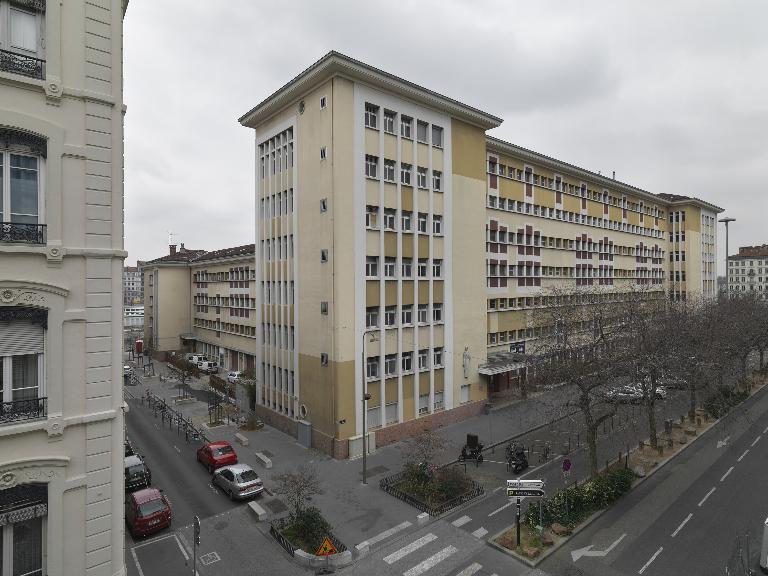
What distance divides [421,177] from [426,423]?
17695mm

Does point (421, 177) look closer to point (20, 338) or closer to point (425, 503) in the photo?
point (425, 503)

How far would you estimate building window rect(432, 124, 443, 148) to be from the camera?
33.6 m

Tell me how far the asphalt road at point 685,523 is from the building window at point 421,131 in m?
25.5

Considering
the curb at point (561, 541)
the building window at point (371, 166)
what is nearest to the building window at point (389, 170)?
the building window at point (371, 166)

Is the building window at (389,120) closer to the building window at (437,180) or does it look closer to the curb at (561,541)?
the building window at (437,180)

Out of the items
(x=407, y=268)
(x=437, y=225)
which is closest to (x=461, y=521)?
(x=407, y=268)

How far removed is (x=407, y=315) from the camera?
3155cm

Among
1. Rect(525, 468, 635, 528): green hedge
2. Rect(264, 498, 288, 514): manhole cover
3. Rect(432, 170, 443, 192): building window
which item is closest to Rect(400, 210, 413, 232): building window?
Rect(432, 170, 443, 192): building window

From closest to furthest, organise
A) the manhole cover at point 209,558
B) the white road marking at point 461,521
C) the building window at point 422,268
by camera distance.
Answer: the manhole cover at point 209,558, the white road marking at point 461,521, the building window at point 422,268

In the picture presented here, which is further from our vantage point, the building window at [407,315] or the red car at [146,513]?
the building window at [407,315]

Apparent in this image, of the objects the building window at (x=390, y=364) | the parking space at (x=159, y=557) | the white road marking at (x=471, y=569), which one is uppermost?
the building window at (x=390, y=364)

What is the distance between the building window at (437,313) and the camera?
33375 millimetres

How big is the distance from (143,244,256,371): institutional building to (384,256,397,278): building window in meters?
22.8

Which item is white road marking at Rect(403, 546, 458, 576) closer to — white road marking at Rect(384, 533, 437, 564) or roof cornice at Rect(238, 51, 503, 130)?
white road marking at Rect(384, 533, 437, 564)
